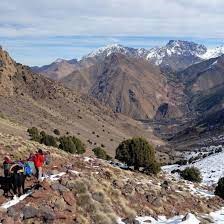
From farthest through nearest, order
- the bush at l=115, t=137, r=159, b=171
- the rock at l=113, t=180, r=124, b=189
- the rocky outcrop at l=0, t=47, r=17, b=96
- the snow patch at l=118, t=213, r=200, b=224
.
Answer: the rocky outcrop at l=0, t=47, r=17, b=96
the bush at l=115, t=137, r=159, b=171
the rock at l=113, t=180, r=124, b=189
the snow patch at l=118, t=213, r=200, b=224

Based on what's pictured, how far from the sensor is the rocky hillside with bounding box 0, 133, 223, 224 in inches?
893

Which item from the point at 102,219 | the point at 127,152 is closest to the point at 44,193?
the point at 102,219

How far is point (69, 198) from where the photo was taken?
2388cm

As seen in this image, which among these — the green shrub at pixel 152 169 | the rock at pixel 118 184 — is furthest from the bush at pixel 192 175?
the rock at pixel 118 184

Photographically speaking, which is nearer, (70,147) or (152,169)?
(152,169)

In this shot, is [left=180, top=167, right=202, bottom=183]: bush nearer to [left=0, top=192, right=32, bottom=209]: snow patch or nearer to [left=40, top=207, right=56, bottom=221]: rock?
[left=0, top=192, right=32, bottom=209]: snow patch

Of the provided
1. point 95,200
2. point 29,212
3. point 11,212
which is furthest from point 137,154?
point 11,212

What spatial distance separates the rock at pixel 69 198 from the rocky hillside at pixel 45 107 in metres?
77.5

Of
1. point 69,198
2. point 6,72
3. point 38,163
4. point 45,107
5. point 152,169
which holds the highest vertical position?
point 6,72

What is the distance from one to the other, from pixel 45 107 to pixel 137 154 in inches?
3744

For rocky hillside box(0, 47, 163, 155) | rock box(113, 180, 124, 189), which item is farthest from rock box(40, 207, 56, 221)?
rocky hillside box(0, 47, 163, 155)

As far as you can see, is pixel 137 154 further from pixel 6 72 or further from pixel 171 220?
pixel 6 72

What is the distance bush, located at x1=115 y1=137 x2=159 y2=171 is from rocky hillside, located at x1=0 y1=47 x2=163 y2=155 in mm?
59871

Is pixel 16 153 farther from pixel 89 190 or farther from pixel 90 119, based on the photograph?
pixel 90 119
